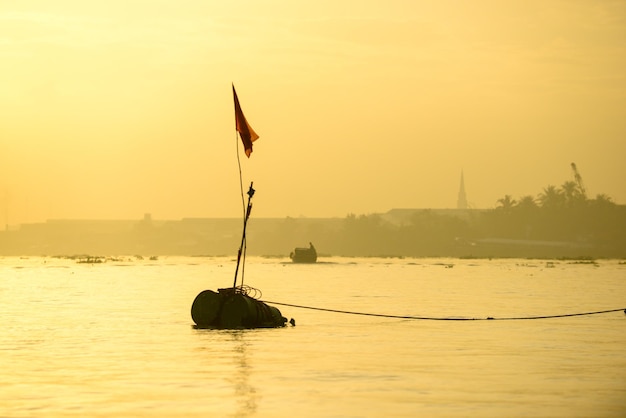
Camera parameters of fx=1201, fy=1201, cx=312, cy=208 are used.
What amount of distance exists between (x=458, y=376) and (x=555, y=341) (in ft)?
40.9

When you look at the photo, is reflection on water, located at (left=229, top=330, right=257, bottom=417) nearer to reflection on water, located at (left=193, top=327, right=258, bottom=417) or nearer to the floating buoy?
reflection on water, located at (left=193, top=327, right=258, bottom=417)

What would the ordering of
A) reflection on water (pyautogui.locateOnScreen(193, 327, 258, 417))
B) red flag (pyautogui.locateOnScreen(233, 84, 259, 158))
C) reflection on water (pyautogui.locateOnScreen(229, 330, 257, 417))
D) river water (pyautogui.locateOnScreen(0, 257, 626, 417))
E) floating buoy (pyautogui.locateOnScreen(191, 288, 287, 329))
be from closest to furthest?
reflection on water (pyautogui.locateOnScreen(229, 330, 257, 417)) < river water (pyautogui.locateOnScreen(0, 257, 626, 417)) < reflection on water (pyautogui.locateOnScreen(193, 327, 258, 417)) < red flag (pyautogui.locateOnScreen(233, 84, 259, 158)) < floating buoy (pyautogui.locateOnScreen(191, 288, 287, 329))

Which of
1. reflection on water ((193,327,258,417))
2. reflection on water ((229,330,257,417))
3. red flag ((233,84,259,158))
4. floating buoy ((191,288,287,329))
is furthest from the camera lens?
floating buoy ((191,288,287,329))

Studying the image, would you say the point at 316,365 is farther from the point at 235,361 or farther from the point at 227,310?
the point at 227,310

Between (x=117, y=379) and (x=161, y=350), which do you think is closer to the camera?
(x=117, y=379)

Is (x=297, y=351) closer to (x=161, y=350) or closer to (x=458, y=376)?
(x=161, y=350)

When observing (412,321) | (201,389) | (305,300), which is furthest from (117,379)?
(305,300)

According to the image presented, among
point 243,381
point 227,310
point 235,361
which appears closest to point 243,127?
point 227,310

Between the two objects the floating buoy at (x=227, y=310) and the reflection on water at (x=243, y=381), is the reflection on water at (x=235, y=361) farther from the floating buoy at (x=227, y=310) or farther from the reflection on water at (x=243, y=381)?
the floating buoy at (x=227, y=310)

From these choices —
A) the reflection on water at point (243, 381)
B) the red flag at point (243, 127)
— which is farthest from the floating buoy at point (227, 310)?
the red flag at point (243, 127)

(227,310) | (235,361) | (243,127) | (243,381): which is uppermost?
(243,127)

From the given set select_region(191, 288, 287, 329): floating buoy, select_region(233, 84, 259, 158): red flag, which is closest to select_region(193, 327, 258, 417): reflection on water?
select_region(191, 288, 287, 329): floating buoy

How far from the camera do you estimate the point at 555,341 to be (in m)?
45.5

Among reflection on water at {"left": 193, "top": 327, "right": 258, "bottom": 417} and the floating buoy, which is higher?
the floating buoy
